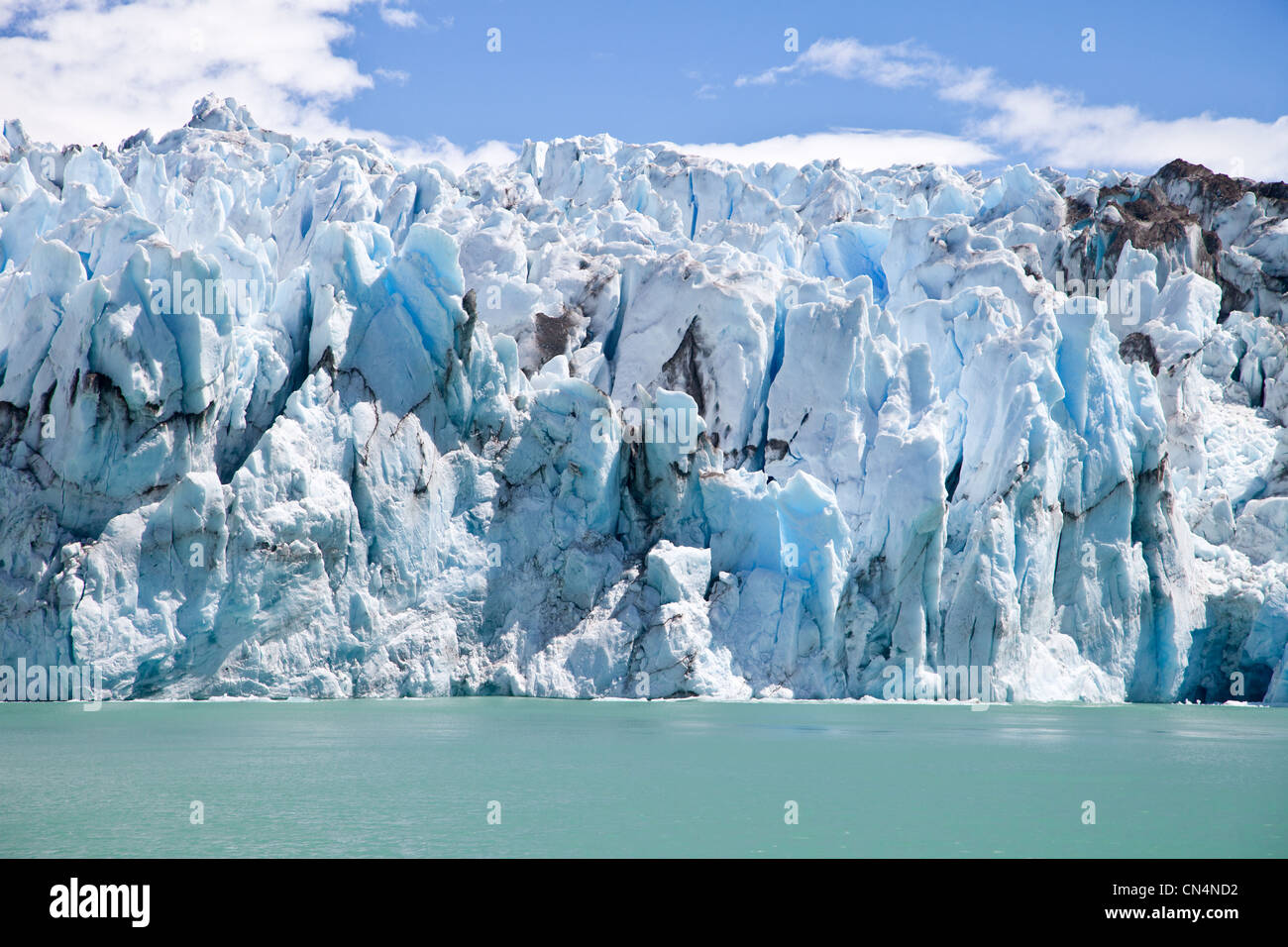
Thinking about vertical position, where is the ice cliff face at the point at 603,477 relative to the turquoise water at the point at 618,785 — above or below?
above

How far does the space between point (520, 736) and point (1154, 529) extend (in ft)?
47.4

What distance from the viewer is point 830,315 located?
24.7m

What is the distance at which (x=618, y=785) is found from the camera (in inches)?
456

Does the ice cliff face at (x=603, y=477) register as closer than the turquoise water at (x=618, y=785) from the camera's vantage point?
No

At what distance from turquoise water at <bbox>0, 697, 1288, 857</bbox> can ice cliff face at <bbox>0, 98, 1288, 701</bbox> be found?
9.02 ft

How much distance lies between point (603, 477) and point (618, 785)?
422 inches

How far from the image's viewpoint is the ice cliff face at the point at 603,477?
19219 millimetres

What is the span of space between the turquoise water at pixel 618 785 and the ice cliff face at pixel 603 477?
2.75 meters

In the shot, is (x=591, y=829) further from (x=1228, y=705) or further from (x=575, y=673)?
(x=1228, y=705)

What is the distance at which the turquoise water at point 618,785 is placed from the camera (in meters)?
9.16
